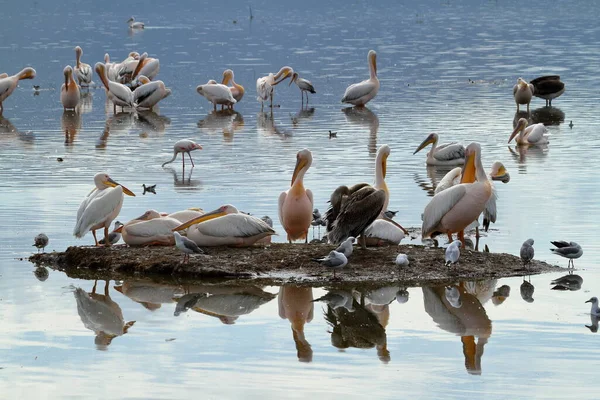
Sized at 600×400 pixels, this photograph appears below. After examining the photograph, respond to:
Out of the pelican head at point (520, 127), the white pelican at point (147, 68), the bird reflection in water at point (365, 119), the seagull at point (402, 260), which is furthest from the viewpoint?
the white pelican at point (147, 68)

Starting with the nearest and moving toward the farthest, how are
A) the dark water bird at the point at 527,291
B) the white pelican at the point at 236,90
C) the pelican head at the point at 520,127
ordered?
the dark water bird at the point at 527,291 < the pelican head at the point at 520,127 < the white pelican at the point at 236,90

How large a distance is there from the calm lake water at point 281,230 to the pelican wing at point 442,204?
722 mm

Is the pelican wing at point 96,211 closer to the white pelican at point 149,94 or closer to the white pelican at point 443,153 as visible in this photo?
the white pelican at point 443,153

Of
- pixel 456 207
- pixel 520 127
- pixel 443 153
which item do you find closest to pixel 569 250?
pixel 456 207

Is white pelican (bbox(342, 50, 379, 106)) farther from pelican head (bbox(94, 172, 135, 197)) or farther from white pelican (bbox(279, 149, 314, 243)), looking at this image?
pelican head (bbox(94, 172, 135, 197))

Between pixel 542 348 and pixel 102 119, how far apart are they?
1416cm

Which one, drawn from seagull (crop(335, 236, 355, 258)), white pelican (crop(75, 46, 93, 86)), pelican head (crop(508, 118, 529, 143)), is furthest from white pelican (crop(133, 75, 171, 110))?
seagull (crop(335, 236, 355, 258))

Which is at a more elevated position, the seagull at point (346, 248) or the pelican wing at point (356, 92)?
the seagull at point (346, 248)

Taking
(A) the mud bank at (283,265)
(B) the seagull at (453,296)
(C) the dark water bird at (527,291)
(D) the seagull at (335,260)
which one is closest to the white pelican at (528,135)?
(A) the mud bank at (283,265)

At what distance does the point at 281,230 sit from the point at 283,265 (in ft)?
5.78

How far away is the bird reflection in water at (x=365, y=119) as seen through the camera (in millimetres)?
16953

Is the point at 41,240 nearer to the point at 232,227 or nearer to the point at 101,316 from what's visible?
the point at 232,227

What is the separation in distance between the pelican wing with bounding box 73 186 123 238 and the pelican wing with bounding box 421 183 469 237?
7.97ft

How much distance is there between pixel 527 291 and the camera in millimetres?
8086
